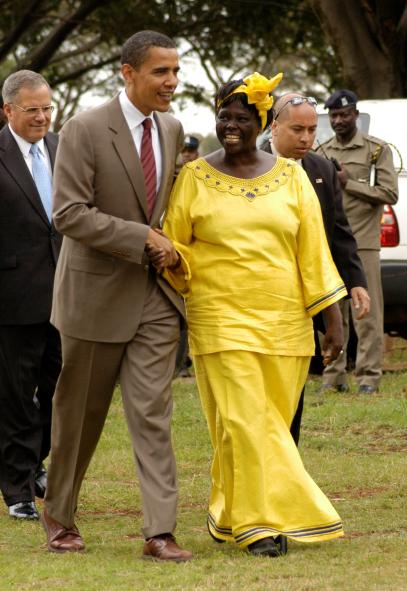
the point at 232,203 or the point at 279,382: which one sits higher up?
the point at 232,203

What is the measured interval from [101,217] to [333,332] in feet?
3.96

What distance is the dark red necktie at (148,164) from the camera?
19.3 ft

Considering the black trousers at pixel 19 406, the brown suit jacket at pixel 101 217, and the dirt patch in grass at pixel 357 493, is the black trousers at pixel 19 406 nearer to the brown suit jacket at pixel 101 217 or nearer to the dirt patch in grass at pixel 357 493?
the brown suit jacket at pixel 101 217

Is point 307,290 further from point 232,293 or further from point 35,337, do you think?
point 35,337

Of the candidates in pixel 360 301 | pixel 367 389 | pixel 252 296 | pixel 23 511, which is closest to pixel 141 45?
pixel 252 296

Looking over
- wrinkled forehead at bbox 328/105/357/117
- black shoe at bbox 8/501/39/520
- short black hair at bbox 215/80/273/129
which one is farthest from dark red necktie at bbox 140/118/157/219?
wrinkled forehead at bbox 328/105/357/117

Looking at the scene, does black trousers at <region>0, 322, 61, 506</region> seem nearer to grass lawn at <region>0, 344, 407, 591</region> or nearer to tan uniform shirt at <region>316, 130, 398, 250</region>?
grass lawn at <region>0, 344, 407, 591</region>

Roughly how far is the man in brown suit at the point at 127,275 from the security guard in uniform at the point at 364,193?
5.20m

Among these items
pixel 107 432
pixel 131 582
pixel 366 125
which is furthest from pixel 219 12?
pixel 131 582

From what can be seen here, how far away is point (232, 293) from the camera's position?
5918mm

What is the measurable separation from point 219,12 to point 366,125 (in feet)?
39.0

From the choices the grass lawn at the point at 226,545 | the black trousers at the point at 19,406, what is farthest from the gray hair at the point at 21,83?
the grass lawn at the point at 226,545

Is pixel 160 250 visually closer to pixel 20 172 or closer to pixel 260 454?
pixel 260 454

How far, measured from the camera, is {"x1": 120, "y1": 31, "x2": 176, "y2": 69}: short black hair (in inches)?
229
